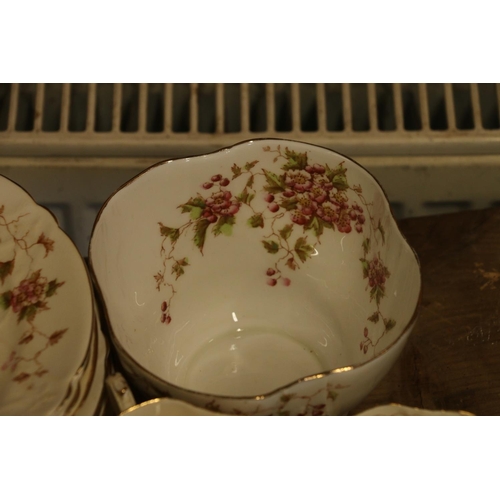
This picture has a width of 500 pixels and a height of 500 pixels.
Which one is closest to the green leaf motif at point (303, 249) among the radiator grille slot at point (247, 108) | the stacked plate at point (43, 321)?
the radiator grille slot at point (247, 108)

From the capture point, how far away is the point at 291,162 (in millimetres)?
533

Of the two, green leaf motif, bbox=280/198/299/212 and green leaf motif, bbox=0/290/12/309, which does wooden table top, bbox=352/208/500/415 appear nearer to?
green leaf motif, bbox=280/198/299/212

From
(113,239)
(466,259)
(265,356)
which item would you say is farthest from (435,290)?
(113,239)

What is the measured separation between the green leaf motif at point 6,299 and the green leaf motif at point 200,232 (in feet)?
0.60

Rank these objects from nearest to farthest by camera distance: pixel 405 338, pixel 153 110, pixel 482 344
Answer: pixel 405 338 < pixel 482 344 < pixel 153 110

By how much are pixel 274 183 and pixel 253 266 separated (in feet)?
0.26

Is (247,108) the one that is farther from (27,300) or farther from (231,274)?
(27,300)

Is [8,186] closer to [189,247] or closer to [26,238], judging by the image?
[26,238]

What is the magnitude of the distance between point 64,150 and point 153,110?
103 millimetres

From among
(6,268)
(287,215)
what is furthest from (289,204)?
(6,268)

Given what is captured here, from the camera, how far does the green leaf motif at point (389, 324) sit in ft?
1.51

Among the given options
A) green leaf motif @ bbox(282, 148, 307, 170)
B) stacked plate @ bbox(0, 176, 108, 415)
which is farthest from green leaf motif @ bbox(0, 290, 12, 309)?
green leaf motif @ bbox(282, 148, 307, 170)

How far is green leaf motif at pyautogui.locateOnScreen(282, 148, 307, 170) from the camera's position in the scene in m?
0.53

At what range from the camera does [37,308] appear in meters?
0.40
